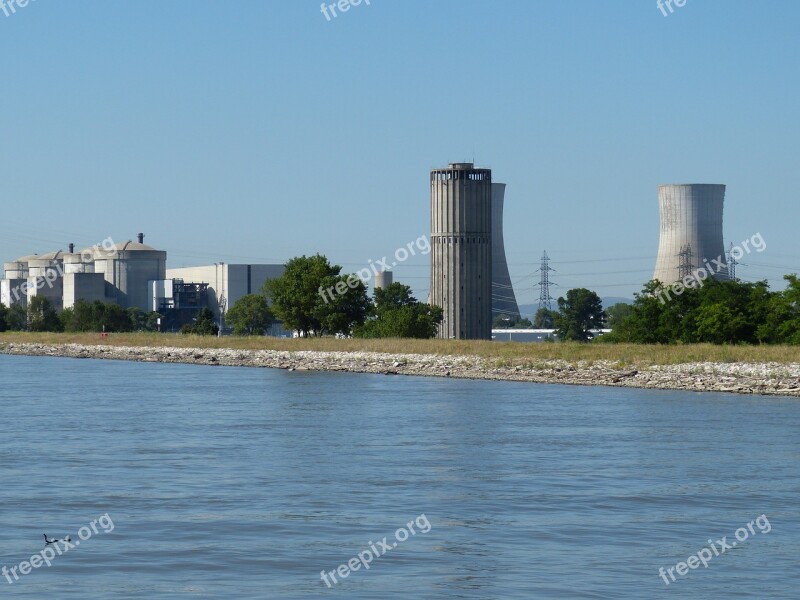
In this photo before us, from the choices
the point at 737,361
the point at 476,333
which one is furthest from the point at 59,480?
the point at 476,333

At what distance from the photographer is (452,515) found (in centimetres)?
1848

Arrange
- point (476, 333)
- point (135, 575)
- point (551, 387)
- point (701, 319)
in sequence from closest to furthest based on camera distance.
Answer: point (135, 575) < point (551, 387) < point (701, 319) < point (476, 333)

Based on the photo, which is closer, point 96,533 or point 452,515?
point 96,533

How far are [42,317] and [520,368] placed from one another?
93.6 m

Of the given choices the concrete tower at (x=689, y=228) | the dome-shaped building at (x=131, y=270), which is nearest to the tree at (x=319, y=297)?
the concrete tower at (x=689, y=228)

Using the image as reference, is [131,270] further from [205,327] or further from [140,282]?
[205,327]

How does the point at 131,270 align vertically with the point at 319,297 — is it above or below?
above

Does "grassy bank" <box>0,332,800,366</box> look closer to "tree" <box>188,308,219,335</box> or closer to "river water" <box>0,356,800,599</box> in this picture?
"river water" <box>0,356,800,599</box>

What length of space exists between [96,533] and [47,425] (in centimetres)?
1572

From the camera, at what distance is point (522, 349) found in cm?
6406

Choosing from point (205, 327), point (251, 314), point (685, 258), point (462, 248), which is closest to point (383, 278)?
point (251, 314)

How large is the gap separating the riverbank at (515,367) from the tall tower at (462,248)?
38012 mm

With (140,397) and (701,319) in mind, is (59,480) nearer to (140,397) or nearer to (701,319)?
(140,397)

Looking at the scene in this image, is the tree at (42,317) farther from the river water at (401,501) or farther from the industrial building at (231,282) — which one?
the river water at (401,501)
